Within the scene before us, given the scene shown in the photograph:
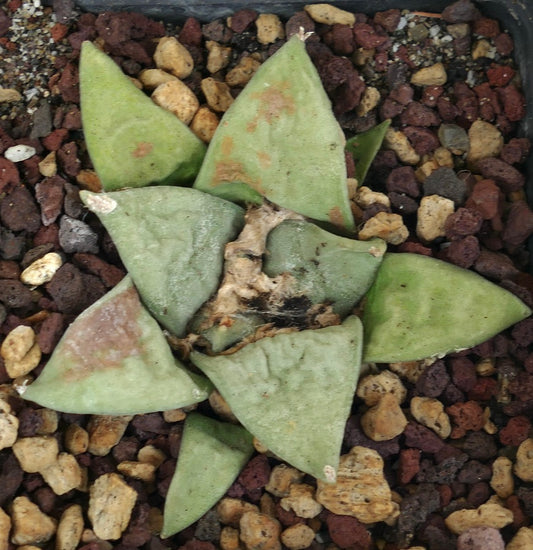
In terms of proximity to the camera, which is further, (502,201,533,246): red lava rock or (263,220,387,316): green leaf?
(502,201,533,246): red lava rock

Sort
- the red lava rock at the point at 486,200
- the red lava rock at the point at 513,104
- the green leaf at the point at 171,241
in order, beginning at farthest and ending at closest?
the red lava rock at the point at 513,104, the red lava rock at the point at 486,200, the green leaf at the point at 171,241

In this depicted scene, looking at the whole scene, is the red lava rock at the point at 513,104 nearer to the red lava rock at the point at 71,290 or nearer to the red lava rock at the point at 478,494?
the red lava rock at the point at 478,494

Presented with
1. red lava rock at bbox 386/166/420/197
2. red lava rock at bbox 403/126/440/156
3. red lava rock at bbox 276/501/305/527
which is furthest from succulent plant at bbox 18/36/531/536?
red lava rock at bbox 403/126/440/156

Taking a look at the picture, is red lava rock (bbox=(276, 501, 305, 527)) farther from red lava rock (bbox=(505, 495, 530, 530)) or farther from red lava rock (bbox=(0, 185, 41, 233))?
red lava rock (bbox=(0, 185, 41, 233))

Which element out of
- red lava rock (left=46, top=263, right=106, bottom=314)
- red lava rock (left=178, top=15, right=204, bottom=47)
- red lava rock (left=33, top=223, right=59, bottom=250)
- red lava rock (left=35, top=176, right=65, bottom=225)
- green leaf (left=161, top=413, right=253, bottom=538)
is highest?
red lava rock (left=178, top=15, right=204, bottom=47)

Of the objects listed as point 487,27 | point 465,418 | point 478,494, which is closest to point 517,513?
point 478,494

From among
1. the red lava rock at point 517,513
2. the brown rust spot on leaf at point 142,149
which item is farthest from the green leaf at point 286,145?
the red lava rock at point 517,513

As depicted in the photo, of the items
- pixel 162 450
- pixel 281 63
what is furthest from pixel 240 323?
pixel 281 63
